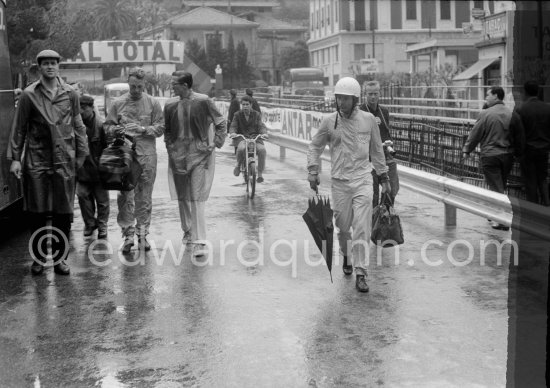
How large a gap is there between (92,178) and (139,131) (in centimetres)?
144

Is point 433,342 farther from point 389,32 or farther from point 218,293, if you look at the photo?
point 389,32

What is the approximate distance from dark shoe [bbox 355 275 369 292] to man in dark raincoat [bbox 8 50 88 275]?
9.32 feet

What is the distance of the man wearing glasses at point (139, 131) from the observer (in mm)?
9344

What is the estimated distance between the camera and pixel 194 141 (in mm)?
9461

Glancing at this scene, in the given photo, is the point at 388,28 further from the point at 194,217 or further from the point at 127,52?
the point at 194,217

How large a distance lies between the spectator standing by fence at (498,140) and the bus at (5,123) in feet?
18.4

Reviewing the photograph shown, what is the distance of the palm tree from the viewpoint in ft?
328

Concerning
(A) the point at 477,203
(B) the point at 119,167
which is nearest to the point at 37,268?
(B) the point at 119,167

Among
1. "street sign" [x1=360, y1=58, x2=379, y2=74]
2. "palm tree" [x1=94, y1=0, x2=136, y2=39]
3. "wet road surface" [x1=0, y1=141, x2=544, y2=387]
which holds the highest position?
"palm tree" [x1=94, y1=0, x2=136, y2=39]

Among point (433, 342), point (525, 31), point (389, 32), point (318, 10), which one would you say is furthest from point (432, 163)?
point (318, 10)

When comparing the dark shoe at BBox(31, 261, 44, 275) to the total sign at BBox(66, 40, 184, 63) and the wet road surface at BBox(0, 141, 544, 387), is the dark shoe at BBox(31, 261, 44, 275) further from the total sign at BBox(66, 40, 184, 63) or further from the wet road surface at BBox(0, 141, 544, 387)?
the total sign at BBox(66, 40, 184, 63)

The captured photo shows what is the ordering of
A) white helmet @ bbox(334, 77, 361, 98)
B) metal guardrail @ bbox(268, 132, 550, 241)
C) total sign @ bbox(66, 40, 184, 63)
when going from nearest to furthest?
white helmet @ bbox(334, 77, 361, 98), metal guardrail @ bbox(268, 132, 550, 241), total sign @ bbox(66, 40, 184, 63)

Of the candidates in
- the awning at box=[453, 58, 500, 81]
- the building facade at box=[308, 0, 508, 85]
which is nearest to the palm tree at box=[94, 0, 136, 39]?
the building facade at box=[308, 0, 508, 85]

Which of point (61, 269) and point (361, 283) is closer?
point (361, 283)
